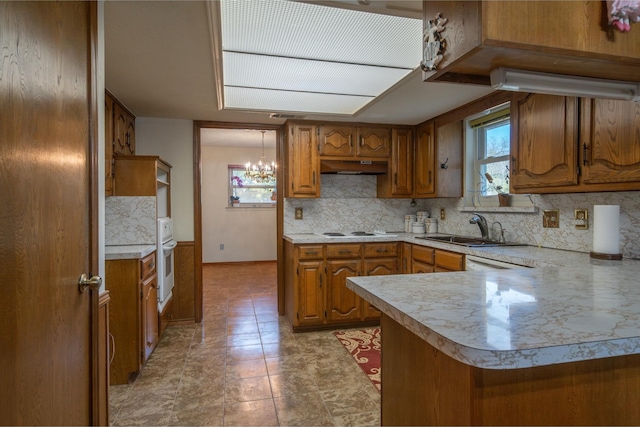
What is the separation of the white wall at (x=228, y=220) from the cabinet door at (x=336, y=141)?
362cm

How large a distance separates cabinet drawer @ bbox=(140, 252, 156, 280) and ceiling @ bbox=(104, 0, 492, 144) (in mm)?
1309

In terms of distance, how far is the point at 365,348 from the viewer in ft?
9.63

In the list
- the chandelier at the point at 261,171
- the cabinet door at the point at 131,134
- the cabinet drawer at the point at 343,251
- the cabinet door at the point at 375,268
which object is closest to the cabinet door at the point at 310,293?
the cabinet drawer at the point at 343,251

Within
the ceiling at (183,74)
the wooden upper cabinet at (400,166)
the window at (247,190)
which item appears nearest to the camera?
the ceiling at (183,74)

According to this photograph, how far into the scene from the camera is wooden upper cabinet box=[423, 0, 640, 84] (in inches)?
33.8

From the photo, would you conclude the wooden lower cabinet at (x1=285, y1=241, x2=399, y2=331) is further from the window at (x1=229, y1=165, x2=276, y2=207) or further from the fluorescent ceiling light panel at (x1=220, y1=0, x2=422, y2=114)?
the window at (x1=229, y1=165, x2=276, y2=207)

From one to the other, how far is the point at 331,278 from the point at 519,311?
2496mm

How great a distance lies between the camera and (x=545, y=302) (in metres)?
1.02

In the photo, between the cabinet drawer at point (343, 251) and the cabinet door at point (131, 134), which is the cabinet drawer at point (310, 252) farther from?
the cabinet door at point (131, 134)

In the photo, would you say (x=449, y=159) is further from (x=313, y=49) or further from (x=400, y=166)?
(x=313, y=49)

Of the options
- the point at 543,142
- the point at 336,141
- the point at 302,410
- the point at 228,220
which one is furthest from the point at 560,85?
the point at 228,220

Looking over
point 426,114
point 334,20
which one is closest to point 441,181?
point 426,114

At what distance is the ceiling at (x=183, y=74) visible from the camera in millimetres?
1634

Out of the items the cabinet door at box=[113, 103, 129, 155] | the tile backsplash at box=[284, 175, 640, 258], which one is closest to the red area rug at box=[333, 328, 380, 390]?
the tile backsplash at box=[284, 175, 640, 258]
